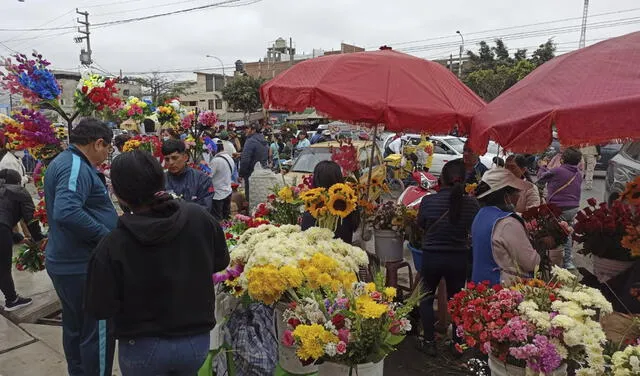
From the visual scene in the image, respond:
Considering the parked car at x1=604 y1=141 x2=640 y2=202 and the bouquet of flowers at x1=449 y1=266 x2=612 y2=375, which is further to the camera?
the parked car at x1=604 y1=141 x2=640 y2=202

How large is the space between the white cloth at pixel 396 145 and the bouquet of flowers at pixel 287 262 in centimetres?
1279

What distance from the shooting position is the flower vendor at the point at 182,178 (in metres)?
4.24

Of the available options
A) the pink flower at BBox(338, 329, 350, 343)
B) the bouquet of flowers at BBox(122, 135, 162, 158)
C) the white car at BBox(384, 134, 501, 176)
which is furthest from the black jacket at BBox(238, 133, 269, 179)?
the white car at BBox(384, 134, 501, 176)

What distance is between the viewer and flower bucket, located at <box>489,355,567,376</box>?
1895 mm

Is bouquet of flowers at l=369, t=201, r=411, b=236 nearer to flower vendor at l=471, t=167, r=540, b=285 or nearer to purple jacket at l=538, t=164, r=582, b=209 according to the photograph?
flower vendor at l=471, t=167, r=540, b=285

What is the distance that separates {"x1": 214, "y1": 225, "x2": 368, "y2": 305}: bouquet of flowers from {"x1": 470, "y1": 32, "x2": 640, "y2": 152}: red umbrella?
3.90ft

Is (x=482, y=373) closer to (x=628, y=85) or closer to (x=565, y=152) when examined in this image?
(x=628, y=85)

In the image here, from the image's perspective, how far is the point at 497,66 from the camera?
111 feet

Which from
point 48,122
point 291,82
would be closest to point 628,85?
point 291,82

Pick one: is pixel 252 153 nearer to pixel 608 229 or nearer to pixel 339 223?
pixel 339 223

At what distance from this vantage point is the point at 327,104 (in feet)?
12.2

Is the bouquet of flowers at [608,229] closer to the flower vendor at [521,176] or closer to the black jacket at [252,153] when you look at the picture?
the flower vendor at [521,176]

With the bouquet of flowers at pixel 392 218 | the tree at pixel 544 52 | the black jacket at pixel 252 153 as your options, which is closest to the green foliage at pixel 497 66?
the tree at pixel 544 52

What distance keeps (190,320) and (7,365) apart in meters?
3.00
